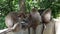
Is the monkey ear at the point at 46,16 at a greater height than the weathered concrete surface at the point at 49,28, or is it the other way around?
the monkey ear at the point at 46,16

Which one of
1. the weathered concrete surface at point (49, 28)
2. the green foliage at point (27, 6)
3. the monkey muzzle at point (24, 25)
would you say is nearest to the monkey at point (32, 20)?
the monkey muzzle at point (24, 25)

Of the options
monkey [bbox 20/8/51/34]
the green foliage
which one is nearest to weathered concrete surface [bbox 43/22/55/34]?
monkey [bbox 20/8/51/34]

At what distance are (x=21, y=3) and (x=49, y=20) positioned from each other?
1.01 ft

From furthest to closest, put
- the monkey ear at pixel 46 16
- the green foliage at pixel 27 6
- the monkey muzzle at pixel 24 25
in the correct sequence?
the green foliage at pixel 27 6 → the monkey ear at pixel 46 16 → the monkey muzzle at pixel 24 25

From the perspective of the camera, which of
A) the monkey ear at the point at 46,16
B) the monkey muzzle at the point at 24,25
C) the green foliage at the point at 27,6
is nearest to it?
the monkey muzzle at the point at 24,25

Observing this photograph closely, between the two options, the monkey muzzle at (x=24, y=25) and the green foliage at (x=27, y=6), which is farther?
the green foliage at (x=27, y=6)

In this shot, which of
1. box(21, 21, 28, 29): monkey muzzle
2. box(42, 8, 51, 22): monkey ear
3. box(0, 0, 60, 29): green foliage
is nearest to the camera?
box(21, 21, 28, 29): monkey muzzle

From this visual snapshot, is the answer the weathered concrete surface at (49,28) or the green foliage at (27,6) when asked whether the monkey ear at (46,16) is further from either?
the green foliage at (27,6)

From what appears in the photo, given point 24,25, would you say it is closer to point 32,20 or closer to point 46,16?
point 32,20

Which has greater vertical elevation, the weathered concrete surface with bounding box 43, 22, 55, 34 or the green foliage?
the green foliage

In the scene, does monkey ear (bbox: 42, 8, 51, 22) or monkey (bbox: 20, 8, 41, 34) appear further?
monkey ear (bbox: 42, 8, 51, 22)

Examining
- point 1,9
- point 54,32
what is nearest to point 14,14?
point 54,32

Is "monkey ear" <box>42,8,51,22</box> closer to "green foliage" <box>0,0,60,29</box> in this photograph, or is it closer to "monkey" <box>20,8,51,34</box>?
"monkey" <box>20,8,51,34</box>

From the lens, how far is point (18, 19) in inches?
46.8
